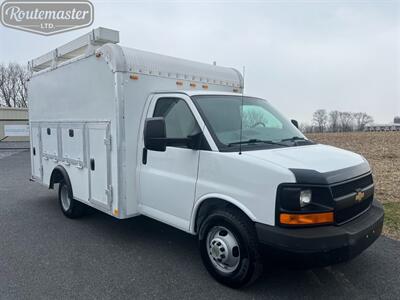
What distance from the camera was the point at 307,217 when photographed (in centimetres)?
292

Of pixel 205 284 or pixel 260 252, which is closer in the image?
pixel 260 252

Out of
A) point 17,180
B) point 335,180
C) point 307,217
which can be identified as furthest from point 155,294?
point 17,180

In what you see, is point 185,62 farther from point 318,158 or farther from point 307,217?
point 307,217

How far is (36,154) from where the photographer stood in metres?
7.00

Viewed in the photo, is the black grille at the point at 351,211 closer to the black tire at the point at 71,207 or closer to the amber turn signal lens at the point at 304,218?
the amber turn signal lens at the point at 304,218

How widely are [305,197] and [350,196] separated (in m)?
0.58

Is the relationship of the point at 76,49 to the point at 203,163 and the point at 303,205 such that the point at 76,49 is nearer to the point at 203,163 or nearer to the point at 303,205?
the point at 203,163

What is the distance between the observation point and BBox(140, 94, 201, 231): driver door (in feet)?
12.4

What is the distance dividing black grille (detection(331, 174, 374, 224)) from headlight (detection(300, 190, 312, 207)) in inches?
9.5

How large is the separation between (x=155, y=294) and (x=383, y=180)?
752 centimetres

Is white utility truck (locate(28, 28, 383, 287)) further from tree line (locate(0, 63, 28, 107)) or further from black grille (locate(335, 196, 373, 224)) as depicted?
tree line (locate(0, 63, 28, 107))

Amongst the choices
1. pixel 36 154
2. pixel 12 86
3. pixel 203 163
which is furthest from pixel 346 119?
pixel 203 163

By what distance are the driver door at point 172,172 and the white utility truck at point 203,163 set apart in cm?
1

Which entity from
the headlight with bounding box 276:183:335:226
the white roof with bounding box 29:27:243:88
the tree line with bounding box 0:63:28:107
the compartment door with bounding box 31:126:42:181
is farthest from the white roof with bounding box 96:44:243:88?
the tree line with bounding box 0:63:28:107
